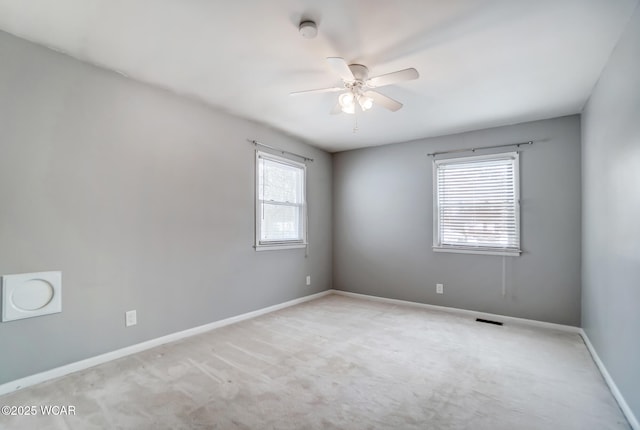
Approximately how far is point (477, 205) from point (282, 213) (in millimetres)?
2695

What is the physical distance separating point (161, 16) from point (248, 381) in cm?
261

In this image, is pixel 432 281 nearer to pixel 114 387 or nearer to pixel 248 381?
pixel 248 381

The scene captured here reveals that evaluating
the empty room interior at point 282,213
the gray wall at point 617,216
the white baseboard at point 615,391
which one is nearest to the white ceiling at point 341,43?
the empty room interior at point 282,213

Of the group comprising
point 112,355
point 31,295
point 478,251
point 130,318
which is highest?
point 478,251

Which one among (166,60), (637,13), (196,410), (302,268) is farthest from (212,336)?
(637,13)

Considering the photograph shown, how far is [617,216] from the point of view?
2.19 m

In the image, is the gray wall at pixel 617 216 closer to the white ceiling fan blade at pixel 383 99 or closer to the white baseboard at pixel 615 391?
the white baseboard at pixel 615 391

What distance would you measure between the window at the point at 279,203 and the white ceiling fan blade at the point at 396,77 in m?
2.08

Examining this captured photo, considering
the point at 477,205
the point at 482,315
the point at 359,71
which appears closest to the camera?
the point at 359,71

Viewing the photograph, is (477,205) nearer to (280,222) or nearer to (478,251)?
(478,251)

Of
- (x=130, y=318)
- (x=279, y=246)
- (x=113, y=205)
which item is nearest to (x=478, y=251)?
(x=279, y=246)

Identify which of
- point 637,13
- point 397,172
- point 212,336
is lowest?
point 212,336

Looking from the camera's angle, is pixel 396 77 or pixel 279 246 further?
pixel 279 246

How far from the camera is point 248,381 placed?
7.66ft
